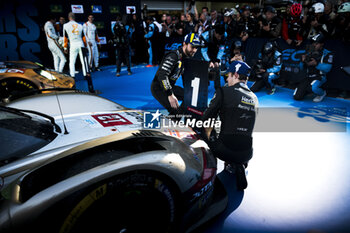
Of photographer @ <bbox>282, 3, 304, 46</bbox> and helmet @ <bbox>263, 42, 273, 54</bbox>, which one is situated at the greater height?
photographer @ <bbox>282, 3, 304, 46</bbox>

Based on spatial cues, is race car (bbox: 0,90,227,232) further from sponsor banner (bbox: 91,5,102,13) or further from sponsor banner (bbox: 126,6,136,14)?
sponsor banner (bbox: 126,6,136,14)

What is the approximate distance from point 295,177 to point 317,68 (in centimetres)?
440

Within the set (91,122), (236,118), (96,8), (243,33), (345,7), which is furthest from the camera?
(96,8)

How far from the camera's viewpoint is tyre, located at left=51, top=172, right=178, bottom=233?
4.54 feet

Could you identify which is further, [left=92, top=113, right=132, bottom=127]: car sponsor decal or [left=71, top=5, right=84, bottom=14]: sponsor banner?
[left=71, top=5, right=84, bottom=14]: sponsor banner

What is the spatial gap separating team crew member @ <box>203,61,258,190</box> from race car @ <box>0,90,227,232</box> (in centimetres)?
58

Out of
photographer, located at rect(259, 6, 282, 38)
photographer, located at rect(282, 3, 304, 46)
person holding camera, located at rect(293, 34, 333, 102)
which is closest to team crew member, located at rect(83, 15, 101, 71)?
photographer, located at rect(259, 6, 282, 38)

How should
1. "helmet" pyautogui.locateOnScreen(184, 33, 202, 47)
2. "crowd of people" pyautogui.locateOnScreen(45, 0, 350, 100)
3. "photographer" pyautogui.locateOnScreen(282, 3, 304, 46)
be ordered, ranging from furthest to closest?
"photographer" pyautogui.locateOnScreen(282, 3, 304, 46) < "crowd of people" pyautogui.locateOnScreen(45, 0, 350, 100) < "helmet" pyautogui.locateOnScreen(184, 33, 202, 47)

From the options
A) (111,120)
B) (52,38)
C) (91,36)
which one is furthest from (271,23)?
(111,120)

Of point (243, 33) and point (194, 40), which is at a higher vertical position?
point (243, 33)

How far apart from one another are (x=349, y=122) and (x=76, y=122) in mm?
5004

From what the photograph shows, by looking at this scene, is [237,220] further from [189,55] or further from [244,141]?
[189,55]

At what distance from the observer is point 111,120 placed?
6.97ft

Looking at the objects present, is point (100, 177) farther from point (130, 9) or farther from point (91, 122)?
point (130, 9)
